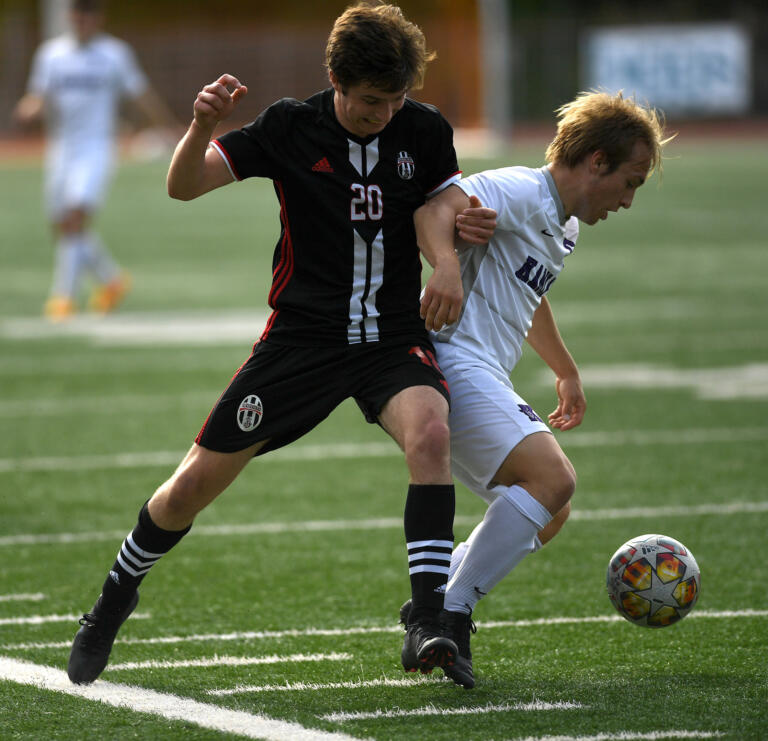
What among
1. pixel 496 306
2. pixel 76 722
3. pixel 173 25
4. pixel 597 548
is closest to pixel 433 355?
pixel 496 306

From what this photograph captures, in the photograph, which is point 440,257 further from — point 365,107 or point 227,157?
point 227,157

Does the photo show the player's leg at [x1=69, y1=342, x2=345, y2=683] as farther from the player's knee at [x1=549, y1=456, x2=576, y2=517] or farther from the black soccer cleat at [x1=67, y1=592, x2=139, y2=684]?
the player's knee at [x1=549, y1=456, x2=576, y2=517]

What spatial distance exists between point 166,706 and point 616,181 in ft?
6.67

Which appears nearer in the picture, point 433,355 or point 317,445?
point 433,355

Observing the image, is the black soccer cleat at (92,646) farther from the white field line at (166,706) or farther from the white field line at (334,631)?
the white field line at (334,631)

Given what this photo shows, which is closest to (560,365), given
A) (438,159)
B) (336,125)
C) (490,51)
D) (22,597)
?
(438,159)

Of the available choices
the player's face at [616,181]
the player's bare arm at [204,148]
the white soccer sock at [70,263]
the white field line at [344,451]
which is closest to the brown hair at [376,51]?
the player's bare arm at [204,148]

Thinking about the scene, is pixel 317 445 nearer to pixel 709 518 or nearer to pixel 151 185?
pixel 709 518

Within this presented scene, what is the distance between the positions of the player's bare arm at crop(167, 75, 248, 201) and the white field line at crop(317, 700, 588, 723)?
60.0 inches

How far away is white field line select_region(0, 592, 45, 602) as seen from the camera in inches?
217

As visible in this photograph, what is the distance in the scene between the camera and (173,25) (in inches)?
1897

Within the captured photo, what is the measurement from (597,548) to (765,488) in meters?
1.45

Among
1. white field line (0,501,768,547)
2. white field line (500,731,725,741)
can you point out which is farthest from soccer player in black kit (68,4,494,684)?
white field line (0,501,768,547)

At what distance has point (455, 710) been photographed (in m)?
4.08
